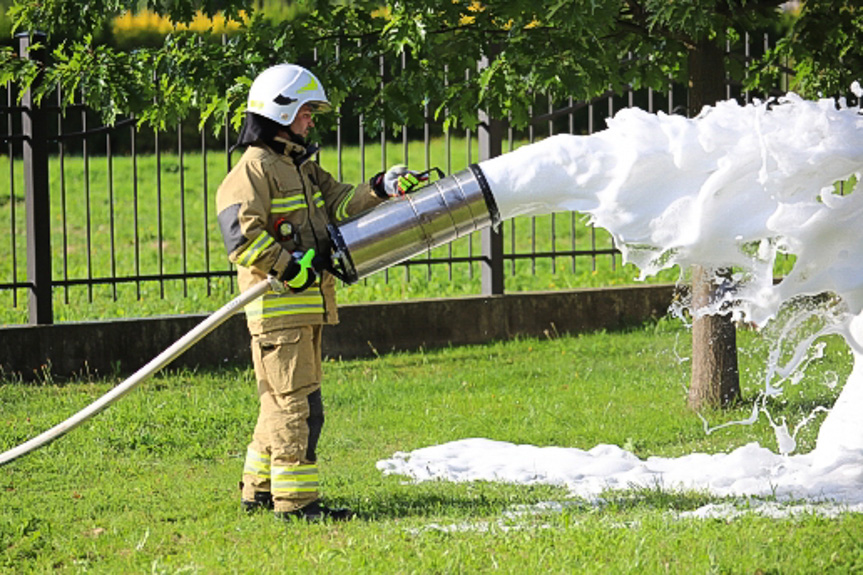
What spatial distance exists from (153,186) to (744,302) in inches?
563

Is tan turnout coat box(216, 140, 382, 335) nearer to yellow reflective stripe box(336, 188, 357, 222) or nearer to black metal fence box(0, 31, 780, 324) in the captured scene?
yellow reflective stripe box(336, 188, 357, 222)

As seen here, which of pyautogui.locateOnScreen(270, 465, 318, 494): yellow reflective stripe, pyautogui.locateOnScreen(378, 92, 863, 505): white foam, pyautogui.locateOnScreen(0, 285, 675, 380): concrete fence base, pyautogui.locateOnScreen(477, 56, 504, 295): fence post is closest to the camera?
pyautogui.locateOnScreen(378, 92, 863, 505): white foam

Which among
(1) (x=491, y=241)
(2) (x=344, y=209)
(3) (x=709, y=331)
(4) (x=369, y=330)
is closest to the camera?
(2) (x=344, y=209)

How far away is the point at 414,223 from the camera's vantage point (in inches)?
207

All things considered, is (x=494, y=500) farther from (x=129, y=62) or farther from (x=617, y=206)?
(x=129, y=62)

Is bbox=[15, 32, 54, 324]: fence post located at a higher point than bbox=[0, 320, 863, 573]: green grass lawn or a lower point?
higher

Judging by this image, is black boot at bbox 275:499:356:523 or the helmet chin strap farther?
the helmet chin strap

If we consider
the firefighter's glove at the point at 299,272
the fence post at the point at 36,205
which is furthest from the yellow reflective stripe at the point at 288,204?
the fence post at the point at 36,205

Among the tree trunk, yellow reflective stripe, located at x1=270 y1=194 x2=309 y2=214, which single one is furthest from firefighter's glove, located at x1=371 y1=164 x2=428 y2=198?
the tree trunk

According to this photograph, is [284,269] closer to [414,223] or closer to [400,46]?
[414,223]

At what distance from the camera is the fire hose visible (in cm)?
521

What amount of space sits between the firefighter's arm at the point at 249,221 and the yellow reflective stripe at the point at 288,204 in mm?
51

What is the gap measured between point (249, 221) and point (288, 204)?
0.28m

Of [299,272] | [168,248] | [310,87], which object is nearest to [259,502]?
[299,272]
